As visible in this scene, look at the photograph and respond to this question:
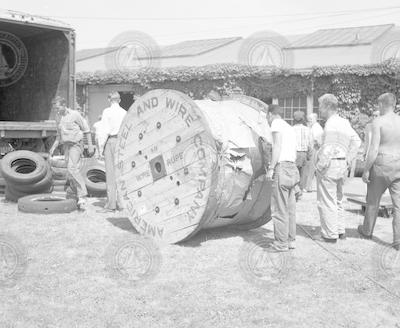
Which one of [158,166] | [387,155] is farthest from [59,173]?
[387,155]

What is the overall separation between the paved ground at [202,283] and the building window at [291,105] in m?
14.6

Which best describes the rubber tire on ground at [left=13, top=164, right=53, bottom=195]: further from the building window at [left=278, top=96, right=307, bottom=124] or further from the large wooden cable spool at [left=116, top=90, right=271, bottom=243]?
the building window at [left=278, top=96, right=307, bottom=124]

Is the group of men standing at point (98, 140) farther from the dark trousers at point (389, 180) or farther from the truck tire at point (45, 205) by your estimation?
the dark trousers at point (389, 180)

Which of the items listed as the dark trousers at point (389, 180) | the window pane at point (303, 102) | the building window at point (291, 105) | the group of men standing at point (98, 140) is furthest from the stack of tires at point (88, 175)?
the window pane at point (303, 102)

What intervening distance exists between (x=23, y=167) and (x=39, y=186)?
80 cm

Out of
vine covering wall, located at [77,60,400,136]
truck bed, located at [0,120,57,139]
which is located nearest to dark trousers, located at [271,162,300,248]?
truck bed, located at [0,120,57,139]

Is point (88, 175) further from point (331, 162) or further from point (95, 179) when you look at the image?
point (331, 162)

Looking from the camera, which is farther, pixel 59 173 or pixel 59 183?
pixel 59 173

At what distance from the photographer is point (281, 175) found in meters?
6.13

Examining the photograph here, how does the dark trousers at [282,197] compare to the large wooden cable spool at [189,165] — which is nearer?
the large wooden cable spool at [189,165]

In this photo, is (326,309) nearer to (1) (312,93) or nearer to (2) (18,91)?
(2) (18,91)

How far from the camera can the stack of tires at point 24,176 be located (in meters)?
9.14

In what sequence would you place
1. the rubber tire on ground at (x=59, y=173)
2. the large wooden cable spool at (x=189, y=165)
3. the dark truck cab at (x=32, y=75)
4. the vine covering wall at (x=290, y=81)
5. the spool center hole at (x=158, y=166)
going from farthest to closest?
1. the vine covering wall at (x=290, y=81)
2. the dark truck cab at (x=32, y=75)
3. the rubber tire on ground at (x=59, y=173)
4. the spool center hole at (x=158, y=166)
5. the large wooden cable spool at (x=189, y=165)

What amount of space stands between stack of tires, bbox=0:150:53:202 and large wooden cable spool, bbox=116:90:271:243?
108 inches
